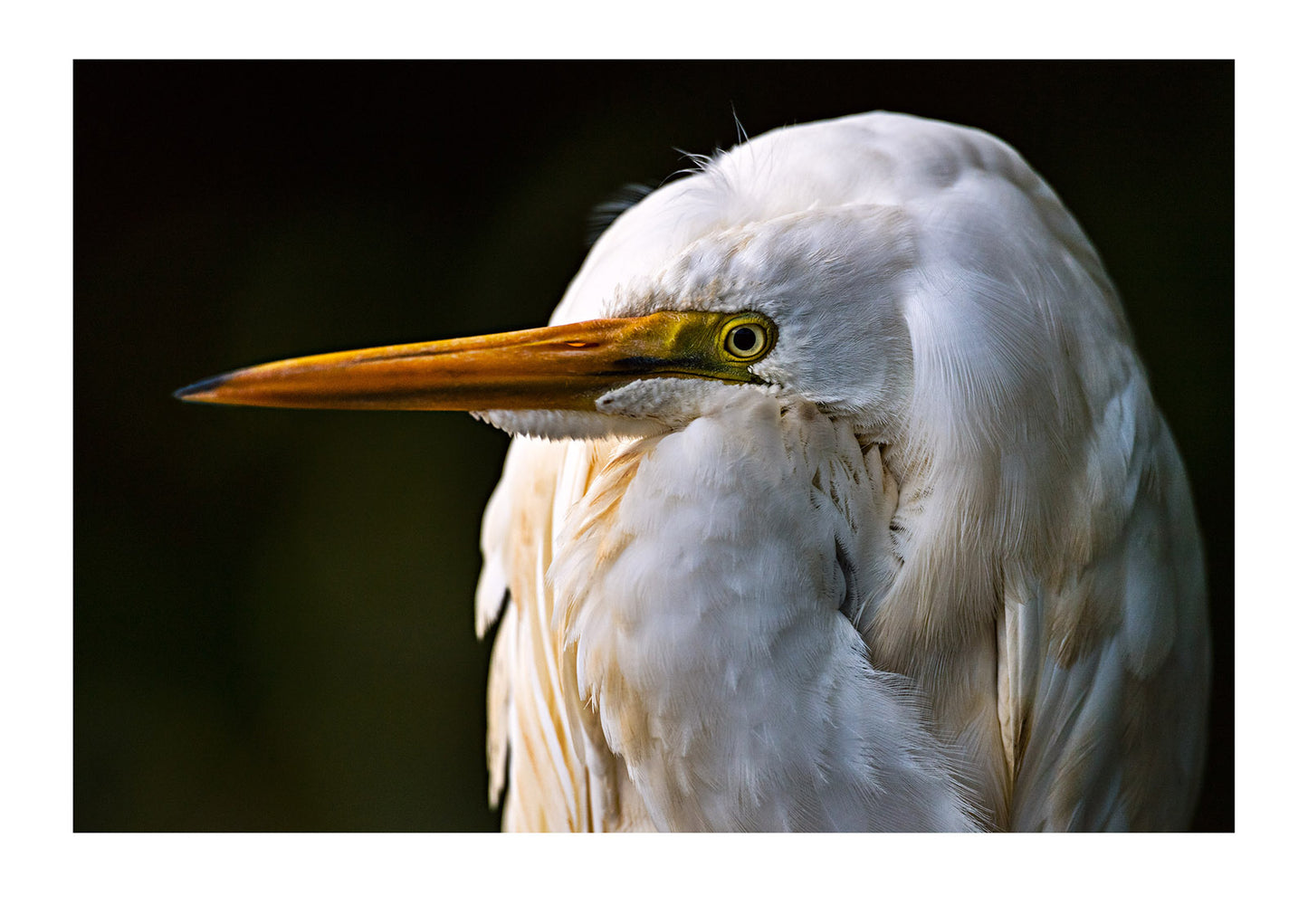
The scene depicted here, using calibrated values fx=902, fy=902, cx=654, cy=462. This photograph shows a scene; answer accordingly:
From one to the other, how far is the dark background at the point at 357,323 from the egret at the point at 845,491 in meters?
0.27

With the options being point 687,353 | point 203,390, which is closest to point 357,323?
point 203,390

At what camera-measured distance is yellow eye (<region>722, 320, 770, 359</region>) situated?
0.64 m

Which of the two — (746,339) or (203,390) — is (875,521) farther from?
(203,390)

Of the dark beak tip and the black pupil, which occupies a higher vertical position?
the black pupil

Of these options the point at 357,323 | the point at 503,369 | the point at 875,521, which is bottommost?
the point at 875,521

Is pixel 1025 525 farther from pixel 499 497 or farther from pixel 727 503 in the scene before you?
pixel 499 497

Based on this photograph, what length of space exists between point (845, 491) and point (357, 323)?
0.94 meters

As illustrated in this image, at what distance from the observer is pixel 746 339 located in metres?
0.65

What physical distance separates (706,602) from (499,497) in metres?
0.42

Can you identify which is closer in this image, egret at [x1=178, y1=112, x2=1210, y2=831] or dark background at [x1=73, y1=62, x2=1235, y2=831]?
egret at [x1=178, y1=112, x2=1210, y2=831]

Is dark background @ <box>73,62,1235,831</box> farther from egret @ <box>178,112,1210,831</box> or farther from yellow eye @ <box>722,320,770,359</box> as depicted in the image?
yellow eye @ <box>722,320,770,359</box>

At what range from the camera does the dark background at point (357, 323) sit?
92cm

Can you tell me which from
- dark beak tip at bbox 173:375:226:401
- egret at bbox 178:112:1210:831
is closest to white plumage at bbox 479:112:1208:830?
egret at bbox 178:112:1210:831

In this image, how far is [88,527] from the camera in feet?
3.76
